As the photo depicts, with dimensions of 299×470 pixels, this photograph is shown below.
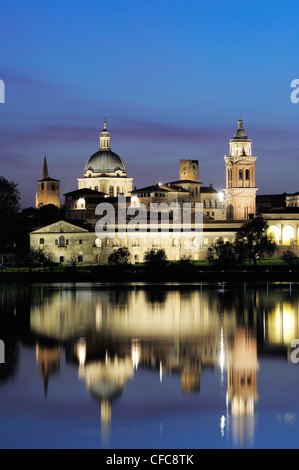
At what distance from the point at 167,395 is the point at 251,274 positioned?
1768 inches

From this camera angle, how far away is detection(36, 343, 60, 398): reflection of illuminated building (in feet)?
63.8

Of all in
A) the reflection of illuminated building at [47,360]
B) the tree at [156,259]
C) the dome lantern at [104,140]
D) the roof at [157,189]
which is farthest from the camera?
the dome lantern at [104,140]

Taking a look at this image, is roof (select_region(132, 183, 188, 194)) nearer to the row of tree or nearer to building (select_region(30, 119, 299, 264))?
building (select_region(30, 119, 299, 264))

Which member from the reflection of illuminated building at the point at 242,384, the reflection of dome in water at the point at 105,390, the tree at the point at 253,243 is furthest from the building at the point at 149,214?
the reflection of dome in water at the point at 105,390

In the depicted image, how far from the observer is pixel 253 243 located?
253 ft

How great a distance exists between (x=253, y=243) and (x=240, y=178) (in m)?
28.0

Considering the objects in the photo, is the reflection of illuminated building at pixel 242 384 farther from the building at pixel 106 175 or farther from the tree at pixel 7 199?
the building at pixel 106 175

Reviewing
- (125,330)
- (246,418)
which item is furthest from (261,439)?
(125,330)

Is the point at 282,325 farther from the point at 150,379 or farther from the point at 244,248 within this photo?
the point at 244,248

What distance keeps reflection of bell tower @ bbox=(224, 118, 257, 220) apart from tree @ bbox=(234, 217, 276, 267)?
64.5 feet

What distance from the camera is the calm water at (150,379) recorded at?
14.2 metres

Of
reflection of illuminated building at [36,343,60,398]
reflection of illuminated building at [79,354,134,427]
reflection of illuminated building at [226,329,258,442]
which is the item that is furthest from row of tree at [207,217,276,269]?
reflection of illuminated building at [79,354,134,427]

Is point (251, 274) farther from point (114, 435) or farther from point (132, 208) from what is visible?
point (114, 435)

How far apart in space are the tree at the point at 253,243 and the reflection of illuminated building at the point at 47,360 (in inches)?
1851
